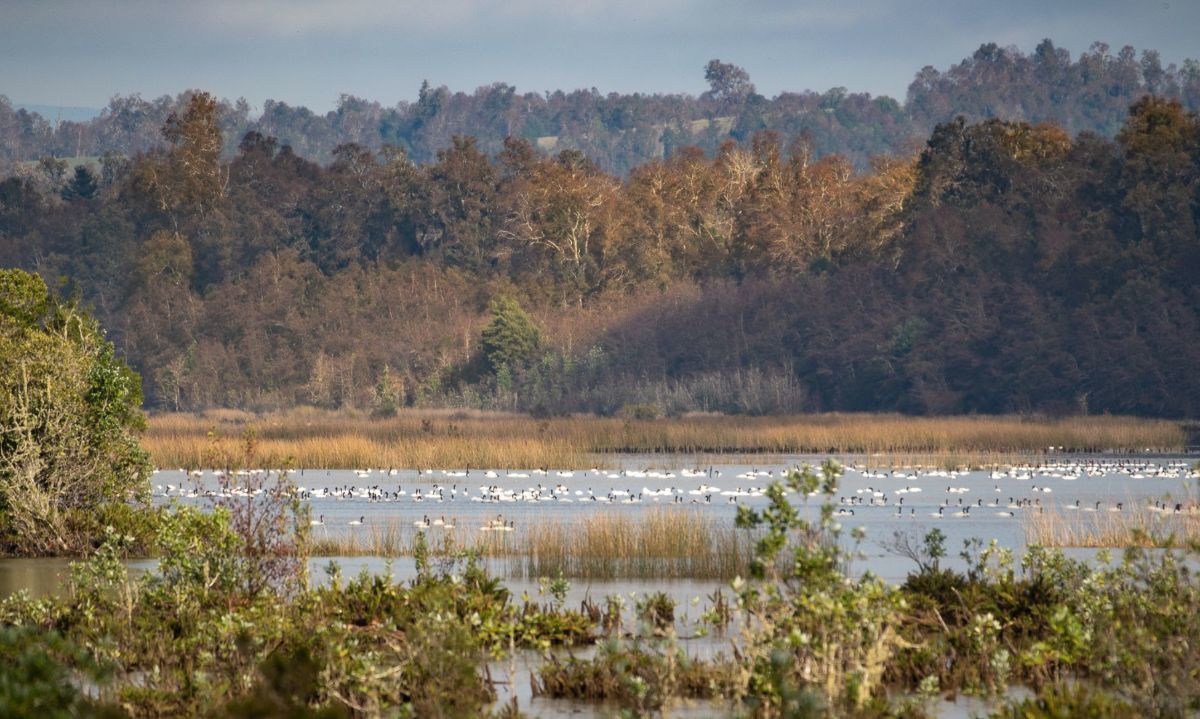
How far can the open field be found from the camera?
41656 mm

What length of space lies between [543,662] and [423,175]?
226 feet

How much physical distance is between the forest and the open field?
946cm

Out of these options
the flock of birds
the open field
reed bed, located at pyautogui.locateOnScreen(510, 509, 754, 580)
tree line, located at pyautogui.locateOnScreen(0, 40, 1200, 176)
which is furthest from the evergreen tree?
tree line, located at pyautogui.locateOnScreen(0, 40, 1200, 176)

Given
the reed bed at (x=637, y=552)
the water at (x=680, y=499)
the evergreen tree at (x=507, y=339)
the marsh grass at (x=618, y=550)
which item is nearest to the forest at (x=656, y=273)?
the evergreen tree at (x=507, y=339)

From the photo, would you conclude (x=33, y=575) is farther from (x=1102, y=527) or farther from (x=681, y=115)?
(x=681, y=115)

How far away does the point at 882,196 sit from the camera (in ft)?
238

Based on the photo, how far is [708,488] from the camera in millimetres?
34062

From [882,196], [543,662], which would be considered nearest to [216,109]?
[882,196]

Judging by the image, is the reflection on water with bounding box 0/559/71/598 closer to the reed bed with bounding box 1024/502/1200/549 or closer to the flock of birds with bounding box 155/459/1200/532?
the flock of birds with bounding box 155/459/1200/532

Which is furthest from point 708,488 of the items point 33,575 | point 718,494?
point 33,575

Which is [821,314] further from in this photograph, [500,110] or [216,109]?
[500,110]

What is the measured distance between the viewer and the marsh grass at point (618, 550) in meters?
20.3

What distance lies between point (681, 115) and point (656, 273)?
87198mm

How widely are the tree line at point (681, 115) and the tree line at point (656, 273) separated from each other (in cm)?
5958
